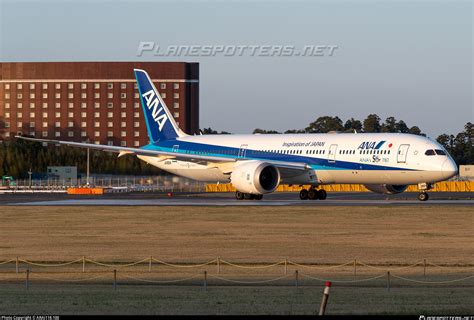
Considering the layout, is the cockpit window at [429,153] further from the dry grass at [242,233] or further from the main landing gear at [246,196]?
the main landing gear at [246,196]

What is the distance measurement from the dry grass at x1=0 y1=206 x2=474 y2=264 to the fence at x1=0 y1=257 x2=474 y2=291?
172 centimetres

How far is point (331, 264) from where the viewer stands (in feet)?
129

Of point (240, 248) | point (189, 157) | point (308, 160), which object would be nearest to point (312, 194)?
point (308, 160)

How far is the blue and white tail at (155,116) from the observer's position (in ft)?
283

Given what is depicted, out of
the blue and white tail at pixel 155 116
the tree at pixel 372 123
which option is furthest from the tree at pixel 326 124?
the blue and white tail at pixel 155 116

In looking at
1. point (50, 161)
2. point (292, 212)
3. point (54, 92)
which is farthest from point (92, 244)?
point (54, 92)

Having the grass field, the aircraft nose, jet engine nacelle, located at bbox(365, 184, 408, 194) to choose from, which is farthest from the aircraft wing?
the aircraft nose

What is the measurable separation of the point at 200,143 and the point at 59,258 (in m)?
41.4

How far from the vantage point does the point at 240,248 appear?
44.9 metres

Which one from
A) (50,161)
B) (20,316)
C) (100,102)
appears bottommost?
(20,316)

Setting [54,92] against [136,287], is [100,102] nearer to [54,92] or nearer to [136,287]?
[54,92]

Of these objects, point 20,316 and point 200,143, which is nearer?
point 20,316

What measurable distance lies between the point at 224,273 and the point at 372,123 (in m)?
145

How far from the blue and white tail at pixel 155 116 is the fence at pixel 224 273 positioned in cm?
4530
